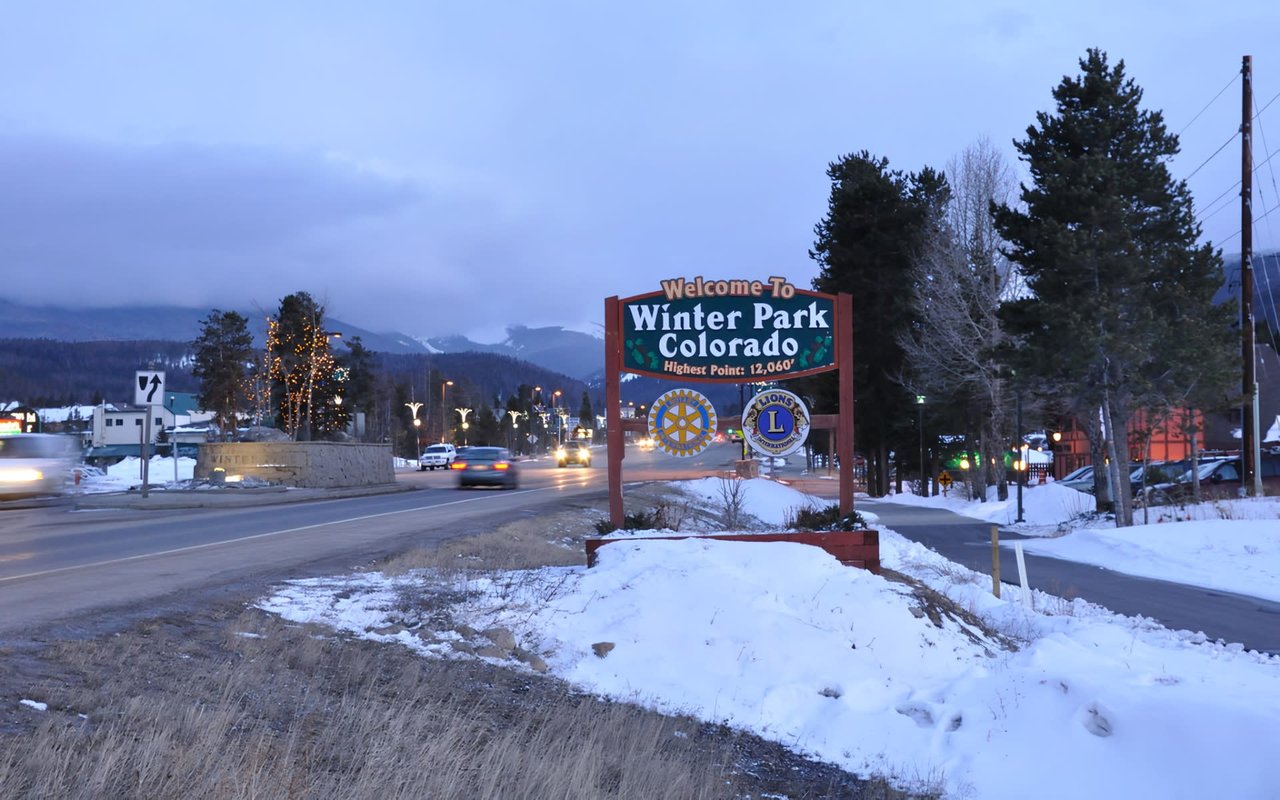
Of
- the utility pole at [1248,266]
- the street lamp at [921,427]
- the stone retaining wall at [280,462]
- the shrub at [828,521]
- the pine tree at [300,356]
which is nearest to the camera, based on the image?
the shrub at [828,521]

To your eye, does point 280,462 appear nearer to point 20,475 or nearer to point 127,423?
point 20,475

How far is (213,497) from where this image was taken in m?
29.8

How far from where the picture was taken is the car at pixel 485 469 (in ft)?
132

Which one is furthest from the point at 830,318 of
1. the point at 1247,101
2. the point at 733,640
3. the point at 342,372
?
the point at 342,372

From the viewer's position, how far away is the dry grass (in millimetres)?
5352

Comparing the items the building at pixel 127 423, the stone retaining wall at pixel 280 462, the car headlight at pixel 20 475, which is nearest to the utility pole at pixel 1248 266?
the stone retaining wall at pixel 280 462

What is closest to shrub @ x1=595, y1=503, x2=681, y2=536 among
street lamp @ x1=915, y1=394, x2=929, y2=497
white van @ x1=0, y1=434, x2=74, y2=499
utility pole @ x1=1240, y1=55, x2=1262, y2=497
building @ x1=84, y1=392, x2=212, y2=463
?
utility pole @ x1=1240, y1=55, x2=1262, y2=497

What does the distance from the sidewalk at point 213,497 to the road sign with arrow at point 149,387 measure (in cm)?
272

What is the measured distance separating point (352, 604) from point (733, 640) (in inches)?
152

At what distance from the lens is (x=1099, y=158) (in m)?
28.3

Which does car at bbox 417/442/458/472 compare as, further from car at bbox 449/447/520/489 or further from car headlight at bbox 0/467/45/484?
car headlight at bbox 0/467/45/484

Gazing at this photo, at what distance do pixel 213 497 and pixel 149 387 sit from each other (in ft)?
14.3

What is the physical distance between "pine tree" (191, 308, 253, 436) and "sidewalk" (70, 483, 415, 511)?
39.5 meters

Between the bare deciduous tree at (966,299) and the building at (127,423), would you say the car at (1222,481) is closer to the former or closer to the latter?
the bare deciduous tree at (966,299)
